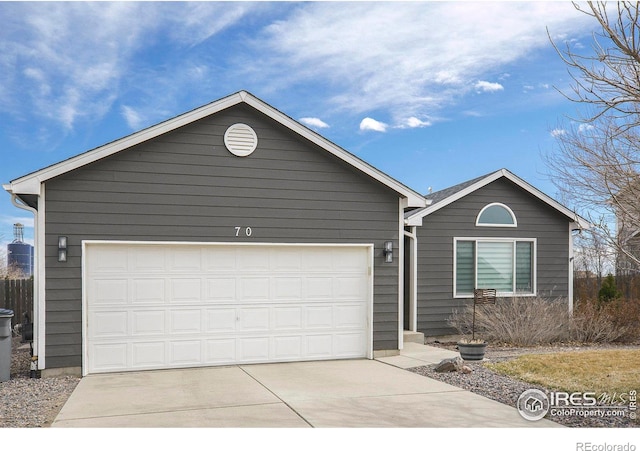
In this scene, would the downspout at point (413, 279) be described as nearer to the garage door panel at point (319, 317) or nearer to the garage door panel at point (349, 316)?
the garage door panel at point (349, 316)

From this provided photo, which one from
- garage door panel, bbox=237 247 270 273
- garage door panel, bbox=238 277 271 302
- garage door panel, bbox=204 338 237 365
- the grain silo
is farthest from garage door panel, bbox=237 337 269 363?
the grain silo

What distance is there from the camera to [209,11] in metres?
10.3

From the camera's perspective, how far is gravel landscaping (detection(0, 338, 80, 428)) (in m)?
6.17

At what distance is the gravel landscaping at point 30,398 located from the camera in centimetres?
617

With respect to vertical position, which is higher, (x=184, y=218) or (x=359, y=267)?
(x=184, y=218)

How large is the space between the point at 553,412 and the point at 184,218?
5.94 m

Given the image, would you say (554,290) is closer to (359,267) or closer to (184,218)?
(359,267)

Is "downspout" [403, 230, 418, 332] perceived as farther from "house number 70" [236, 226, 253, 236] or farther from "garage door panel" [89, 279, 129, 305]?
"garage door panel" [89, 279, 129, 305]

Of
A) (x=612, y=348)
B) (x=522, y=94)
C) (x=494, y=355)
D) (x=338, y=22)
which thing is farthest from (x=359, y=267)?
(x=522, y=94)

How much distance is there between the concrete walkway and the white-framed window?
4757 millimetres

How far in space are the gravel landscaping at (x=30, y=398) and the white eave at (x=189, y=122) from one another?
8.96 feet

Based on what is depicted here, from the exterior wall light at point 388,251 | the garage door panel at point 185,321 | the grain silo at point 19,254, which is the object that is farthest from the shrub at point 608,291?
the grain silo at point 19,254

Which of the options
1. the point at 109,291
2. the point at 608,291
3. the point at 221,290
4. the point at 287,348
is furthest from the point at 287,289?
the point at 608,291

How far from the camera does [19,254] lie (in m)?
24.8
